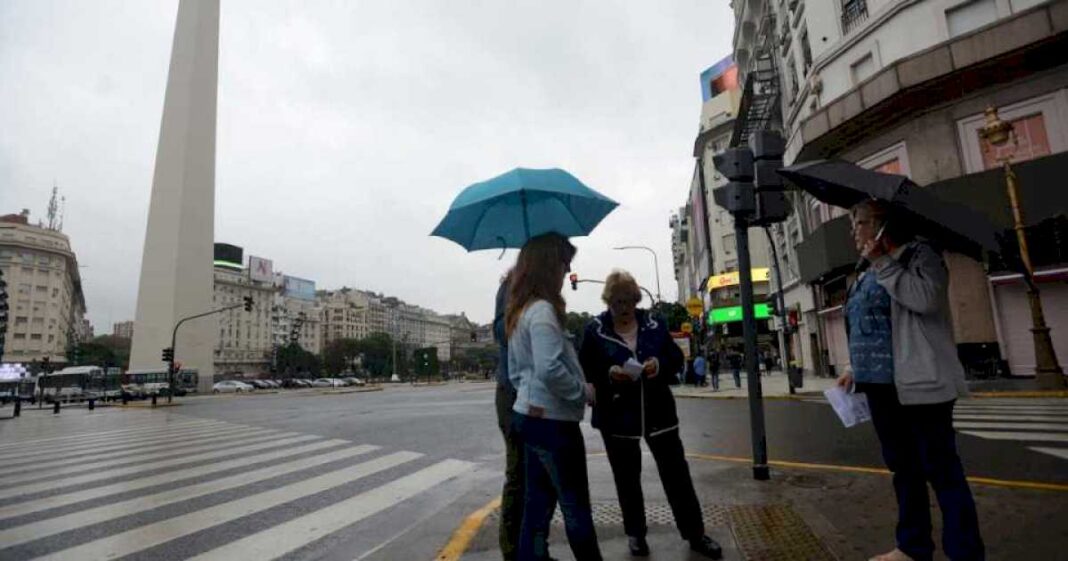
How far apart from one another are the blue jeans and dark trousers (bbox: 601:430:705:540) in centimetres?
82

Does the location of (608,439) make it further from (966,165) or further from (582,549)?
(966,165)

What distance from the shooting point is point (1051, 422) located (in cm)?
799

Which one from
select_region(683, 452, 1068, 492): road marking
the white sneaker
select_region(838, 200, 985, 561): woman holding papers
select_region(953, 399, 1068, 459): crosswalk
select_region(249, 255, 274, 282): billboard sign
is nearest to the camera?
select_region(838, 200, 985, 561): woman holding papers

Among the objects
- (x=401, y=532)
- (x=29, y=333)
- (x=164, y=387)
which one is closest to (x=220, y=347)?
(x=29, y=333)

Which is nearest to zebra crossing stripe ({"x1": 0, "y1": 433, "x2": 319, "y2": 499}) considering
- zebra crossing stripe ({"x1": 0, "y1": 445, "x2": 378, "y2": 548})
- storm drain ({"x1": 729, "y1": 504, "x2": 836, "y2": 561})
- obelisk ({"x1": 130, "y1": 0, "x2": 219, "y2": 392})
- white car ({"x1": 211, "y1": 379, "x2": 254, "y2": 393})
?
zebra crossing stripe ({"x1": 0, "y1": 445, "x2": 378, "y2": 548})

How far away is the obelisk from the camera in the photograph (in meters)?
56.2

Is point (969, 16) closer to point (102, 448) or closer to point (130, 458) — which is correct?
point (130, 458)

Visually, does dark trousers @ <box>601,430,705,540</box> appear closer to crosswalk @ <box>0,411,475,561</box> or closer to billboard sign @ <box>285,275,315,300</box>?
crosswalk @ <box>0,411,475,561</box>

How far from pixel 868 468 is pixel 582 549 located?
166 inches

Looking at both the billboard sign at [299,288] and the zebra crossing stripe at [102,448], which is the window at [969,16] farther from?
the billboard sign at [299,288]

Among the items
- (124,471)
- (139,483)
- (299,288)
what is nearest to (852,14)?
(139,483)

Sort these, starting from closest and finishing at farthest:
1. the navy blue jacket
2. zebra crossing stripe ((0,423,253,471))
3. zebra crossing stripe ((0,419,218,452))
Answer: the navy blue jacket
zebra crossing stripe ((0,423,253,471))
zebra crossing stripe ((0,419,218,452))

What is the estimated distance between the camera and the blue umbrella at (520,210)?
11.9 feet

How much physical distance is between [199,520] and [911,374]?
5418 millimetres
